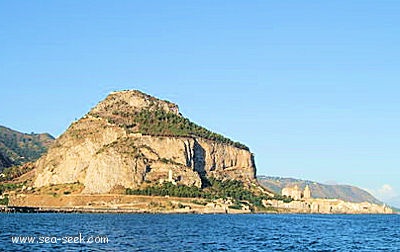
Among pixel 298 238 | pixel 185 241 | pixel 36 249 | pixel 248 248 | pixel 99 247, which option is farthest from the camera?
pixel 298 238

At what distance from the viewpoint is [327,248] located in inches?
3903

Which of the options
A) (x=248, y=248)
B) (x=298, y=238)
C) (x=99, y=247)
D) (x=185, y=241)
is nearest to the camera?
(x=99, y=247)

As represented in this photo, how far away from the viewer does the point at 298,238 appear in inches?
4663

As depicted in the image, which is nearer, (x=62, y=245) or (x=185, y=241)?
(x=62, y=245)

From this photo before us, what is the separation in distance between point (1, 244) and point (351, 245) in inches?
2236

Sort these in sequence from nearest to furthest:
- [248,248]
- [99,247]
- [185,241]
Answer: [99,247]
[248,248]
[185,241]

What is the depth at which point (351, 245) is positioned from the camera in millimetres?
108000

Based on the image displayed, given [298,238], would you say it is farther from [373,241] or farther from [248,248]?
[248,248]

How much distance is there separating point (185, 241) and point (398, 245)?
3773 cm

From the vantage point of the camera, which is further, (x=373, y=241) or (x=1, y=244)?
(x=373, y=241)

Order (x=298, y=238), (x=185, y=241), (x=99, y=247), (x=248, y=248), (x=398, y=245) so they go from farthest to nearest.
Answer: (x=298, y=238) → (x=398, y=245) → (x=185, y=241) → (x=248, y=248) → (x=99, y=247)

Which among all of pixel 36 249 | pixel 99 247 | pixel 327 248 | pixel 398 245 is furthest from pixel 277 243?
pixel 36 249

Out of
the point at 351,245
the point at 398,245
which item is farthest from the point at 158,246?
the point at 398,245

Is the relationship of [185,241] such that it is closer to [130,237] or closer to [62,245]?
[130,237]
